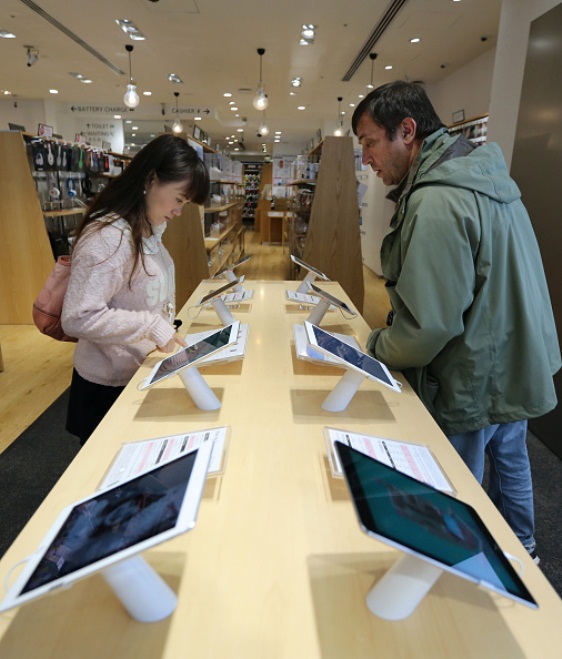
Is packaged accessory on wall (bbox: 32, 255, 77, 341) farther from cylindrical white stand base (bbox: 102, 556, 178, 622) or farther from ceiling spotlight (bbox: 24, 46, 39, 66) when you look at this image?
ceiling spotlight (bbox: 24, 46, 39, 66)

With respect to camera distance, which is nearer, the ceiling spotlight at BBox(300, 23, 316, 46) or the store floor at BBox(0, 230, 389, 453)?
the store floor at BBox(0, 230, 389, 453)

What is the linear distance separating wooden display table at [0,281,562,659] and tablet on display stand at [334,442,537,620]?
6cm

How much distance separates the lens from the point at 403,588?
2.36 feet

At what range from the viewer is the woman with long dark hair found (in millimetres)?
1421

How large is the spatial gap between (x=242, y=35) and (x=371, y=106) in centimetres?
572

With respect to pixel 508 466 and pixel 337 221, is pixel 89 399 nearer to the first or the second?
pixel 508 466

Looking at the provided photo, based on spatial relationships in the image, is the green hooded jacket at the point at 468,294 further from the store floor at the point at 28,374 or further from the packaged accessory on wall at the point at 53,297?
the store floor at the point at 28,374

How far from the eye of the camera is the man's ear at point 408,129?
1.44 m

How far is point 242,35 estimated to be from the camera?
20.3 ft

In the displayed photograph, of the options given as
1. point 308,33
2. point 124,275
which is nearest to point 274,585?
point 124,275

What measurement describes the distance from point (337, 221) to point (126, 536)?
459 centimetres

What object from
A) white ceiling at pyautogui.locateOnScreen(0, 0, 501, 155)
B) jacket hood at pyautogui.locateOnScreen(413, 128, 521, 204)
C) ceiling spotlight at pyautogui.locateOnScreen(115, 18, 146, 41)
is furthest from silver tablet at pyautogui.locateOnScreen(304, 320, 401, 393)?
ceiling spotlight at pyautogui.locateOnScreen(115, 18, 146, 41)

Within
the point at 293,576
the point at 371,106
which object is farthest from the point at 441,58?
the point at 293,576

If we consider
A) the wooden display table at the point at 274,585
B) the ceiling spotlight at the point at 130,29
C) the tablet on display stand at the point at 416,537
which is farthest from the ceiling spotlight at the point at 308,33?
the tablet on display stand at the point at 416,537
